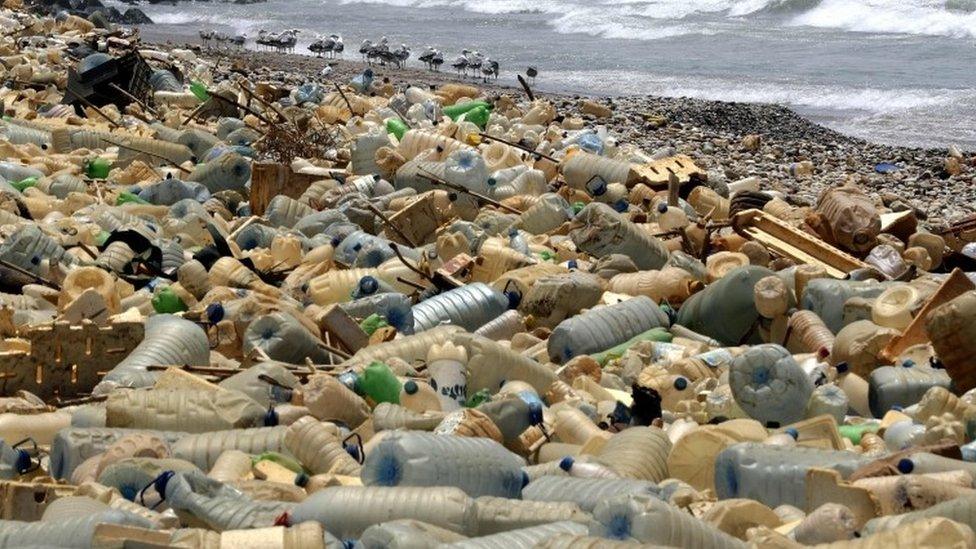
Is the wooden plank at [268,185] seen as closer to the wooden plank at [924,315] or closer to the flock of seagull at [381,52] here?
the wooden plank at [924,315]

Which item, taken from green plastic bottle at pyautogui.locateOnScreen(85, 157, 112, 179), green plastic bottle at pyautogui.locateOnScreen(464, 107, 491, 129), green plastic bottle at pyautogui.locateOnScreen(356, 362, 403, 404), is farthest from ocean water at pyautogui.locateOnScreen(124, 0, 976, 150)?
green plastic bottle at pyautogui.locateOnScreen(356, 362, 403, 404)

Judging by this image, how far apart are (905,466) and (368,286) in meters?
4.84

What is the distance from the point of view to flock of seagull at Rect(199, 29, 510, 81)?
29.4 m

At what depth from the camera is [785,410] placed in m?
7.69

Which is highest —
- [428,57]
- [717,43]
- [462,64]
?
[462,64]

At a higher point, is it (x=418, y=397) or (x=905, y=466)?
(x=905, y=466)

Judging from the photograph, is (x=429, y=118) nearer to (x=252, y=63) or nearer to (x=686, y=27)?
(x=252, y=63)

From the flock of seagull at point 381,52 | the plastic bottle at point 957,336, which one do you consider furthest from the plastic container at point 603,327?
the flock of seagull at point 381,52

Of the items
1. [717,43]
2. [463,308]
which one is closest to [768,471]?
[463,308]

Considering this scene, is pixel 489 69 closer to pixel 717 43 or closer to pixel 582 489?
pixel 717 43

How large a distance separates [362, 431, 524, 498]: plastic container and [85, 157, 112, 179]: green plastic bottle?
8747 mm

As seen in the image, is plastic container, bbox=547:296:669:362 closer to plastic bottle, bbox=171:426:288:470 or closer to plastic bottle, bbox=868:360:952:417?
plastic bottle, bbox=868:360:952:417

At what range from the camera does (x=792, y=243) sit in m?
10.9

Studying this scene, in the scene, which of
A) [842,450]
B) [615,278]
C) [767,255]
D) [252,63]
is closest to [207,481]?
[842,450]
